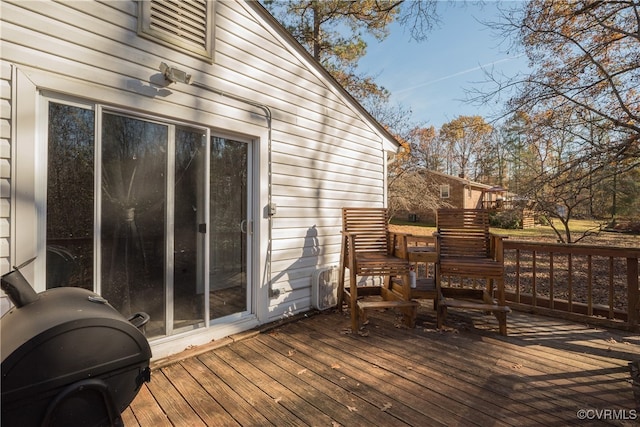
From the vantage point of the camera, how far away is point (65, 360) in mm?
1271

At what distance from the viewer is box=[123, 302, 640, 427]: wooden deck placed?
5.97 ft

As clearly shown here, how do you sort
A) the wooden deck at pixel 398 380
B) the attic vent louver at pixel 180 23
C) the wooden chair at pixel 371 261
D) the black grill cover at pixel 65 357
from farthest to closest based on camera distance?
the wooden chair at pixel 371 261, the attic vent louver at pixel 180 23, the wooden deck at pixel 398 380, the black grill cover at pixel 65 357

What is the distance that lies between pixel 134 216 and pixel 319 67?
282 cm

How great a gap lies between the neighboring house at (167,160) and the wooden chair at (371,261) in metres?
0.47

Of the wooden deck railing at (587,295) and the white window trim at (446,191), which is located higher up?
the white window trim at (446,191)

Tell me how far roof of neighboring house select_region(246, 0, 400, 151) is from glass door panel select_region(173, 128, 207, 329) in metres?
1.52

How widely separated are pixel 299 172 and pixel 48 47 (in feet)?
7.68

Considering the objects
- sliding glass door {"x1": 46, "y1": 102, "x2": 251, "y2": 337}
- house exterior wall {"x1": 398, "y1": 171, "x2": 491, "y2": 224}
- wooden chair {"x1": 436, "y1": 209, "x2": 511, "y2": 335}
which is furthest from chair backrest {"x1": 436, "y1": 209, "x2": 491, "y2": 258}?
house exterior wall {"x1": 398, "y1": 171, "x2": 491, "y2": 224}

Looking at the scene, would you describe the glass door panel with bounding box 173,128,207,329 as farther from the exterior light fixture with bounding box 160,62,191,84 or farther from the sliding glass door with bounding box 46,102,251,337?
the exterior light fixture with bounding box 160,62,191,84

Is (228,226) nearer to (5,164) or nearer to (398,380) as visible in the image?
(5,164)

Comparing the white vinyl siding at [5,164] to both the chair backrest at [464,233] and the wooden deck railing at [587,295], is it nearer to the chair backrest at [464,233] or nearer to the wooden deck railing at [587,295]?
the chair backrest at [464,233]

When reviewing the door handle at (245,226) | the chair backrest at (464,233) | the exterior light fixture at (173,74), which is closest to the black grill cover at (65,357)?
the door handle at (245,226)

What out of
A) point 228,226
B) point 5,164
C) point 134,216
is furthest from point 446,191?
point 5,164

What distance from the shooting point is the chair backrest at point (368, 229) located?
366cm
